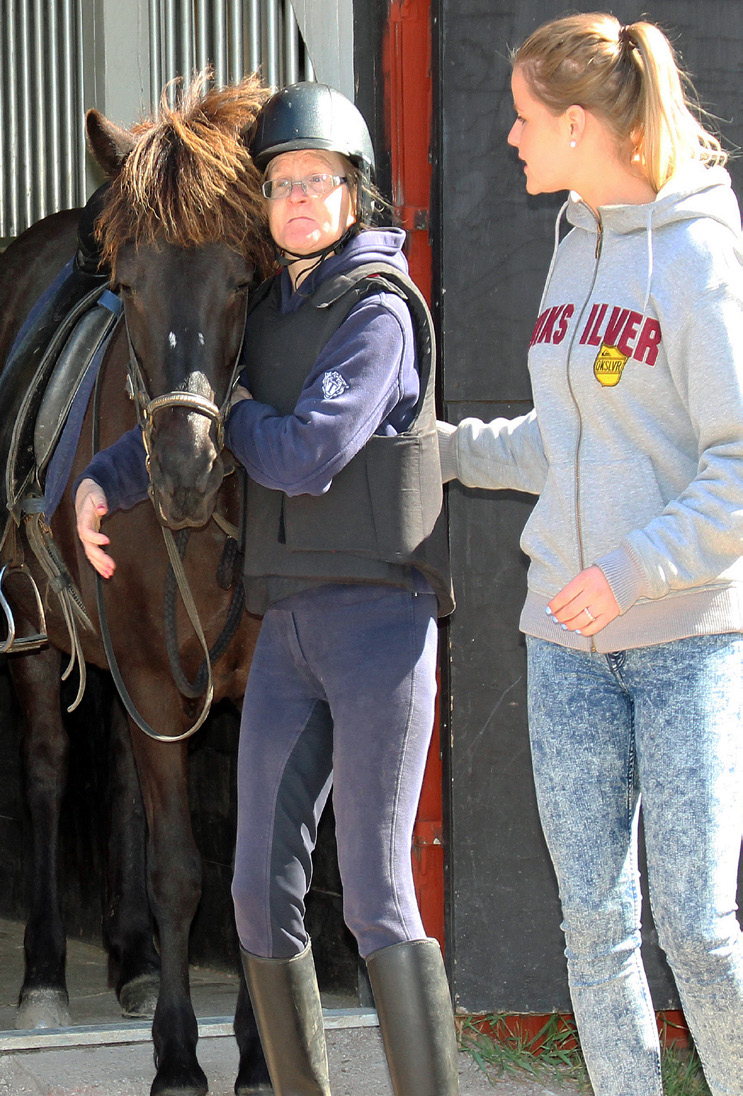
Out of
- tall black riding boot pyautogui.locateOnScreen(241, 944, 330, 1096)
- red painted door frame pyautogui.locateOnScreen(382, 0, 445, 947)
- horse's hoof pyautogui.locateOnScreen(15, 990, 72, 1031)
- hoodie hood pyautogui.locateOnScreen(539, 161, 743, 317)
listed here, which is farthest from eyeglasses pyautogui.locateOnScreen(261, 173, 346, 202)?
horse's hoof pyautogui.locateOnScreen(15, 990, 72, 1031)

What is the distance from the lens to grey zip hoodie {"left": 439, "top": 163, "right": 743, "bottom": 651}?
70.0 inches

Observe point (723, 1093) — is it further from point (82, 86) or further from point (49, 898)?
point (82, 86)

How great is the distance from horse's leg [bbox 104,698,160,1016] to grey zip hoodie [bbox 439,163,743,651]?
2.23 metres

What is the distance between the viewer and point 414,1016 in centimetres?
206

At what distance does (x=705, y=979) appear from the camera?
179 cm

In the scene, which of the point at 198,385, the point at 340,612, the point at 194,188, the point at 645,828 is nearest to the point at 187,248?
the point at 194,188

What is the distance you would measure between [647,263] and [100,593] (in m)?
1.50

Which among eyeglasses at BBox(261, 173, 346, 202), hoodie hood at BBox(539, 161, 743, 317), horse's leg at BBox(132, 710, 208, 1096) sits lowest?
horse's leg at BBox(132, 710, 208, 1096)

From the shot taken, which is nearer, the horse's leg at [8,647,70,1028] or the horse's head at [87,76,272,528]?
the horse's head at [87,76,272,528]

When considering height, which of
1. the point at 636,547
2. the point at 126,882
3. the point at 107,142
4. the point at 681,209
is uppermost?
the point at 107,142

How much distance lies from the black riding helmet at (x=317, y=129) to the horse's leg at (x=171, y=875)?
4.08 ft

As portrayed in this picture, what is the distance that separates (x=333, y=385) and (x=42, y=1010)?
224cm

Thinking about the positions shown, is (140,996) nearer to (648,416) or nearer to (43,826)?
(43,826)

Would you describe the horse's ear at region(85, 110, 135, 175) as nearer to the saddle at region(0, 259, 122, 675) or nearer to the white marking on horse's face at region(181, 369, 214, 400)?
the saddle at region(0, 259, 122, 675)
